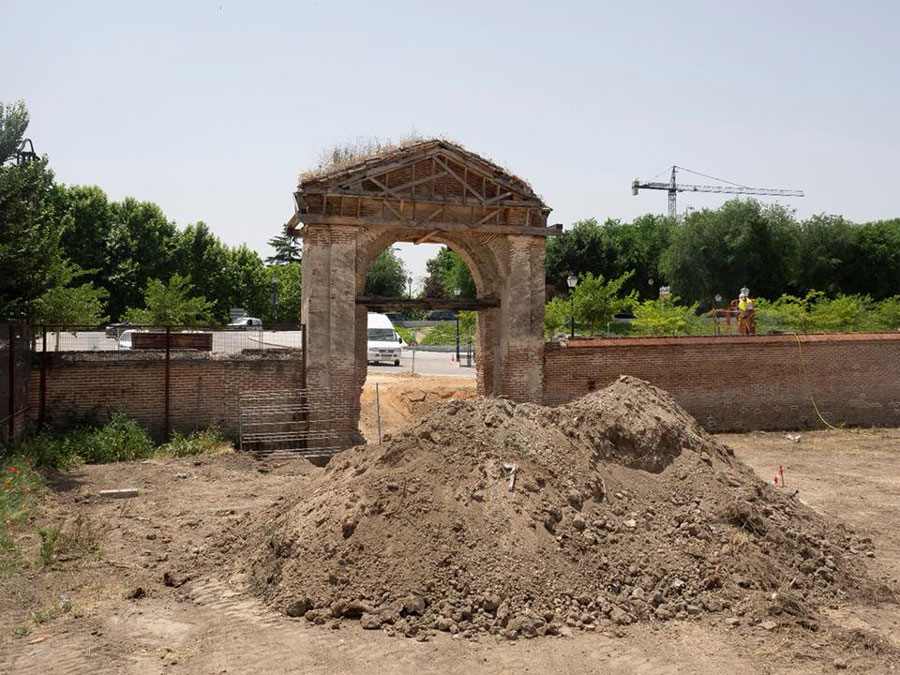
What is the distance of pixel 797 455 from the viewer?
52.7 feet

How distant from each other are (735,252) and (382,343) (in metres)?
25.8

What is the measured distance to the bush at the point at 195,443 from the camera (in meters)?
14.2

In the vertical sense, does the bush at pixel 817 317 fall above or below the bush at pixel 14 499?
above

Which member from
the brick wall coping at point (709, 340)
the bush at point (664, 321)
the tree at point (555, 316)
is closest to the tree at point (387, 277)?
the tree at point (555, 316)

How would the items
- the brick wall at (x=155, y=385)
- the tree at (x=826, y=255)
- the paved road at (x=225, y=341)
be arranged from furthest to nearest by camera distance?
the tree at (x=826, y=255) < the paved road at (x=225, y=341) < the brick wall at (x=155, y=385)

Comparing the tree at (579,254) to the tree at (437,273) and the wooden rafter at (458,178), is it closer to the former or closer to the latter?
the tree at (437,273)

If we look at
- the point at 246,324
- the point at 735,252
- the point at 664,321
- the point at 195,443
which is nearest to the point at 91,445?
the point at 195,443

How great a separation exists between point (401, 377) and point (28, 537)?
53.2ft

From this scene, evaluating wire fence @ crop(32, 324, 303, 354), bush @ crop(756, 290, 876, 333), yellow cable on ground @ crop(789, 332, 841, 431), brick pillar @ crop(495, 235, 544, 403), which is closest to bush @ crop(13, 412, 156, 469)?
wire fence @ crop(32, 324, 303, 354)

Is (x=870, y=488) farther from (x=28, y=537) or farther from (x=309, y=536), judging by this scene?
(x=28, y=537)

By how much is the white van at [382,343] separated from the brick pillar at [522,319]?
53.8 ft

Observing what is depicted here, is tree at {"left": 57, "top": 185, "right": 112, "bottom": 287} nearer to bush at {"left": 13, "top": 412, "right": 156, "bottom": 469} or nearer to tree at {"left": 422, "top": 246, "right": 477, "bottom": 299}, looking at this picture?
bush at {"left": 13, "top": 412, "right": 156, "bottom": 469}

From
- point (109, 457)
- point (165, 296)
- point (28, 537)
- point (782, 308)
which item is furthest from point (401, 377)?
point (28, 537)

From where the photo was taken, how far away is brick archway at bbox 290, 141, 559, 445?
1511 centimetres
